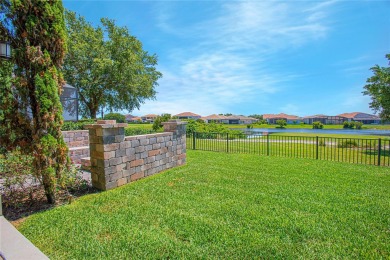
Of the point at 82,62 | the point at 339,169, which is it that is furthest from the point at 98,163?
the point at 82,62

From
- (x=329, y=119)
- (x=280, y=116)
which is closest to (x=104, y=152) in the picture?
(x=329, y=119)

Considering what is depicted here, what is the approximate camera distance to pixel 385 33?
706 cm

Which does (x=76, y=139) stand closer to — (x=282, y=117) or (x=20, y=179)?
(x=20, y=179)

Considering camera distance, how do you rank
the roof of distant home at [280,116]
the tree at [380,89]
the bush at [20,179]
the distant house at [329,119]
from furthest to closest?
1. the roof of distant home at [280,116]
2. the distant house at [329,119]
3. the tree at [380,89]
4. the bush at [20,179]

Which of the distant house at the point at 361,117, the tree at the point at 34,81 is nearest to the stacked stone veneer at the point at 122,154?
the tree at the point at 34,81

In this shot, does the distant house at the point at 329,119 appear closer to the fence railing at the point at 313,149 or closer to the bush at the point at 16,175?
the fence railing at the point at 313,149

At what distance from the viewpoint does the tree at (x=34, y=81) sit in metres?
2.91

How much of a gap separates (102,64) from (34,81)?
13455 mm

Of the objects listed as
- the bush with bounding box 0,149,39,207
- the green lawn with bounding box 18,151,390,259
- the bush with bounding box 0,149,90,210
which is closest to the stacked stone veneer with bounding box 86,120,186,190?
the green lawn with bounding box 18,151,390,259

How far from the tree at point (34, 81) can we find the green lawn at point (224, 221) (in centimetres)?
107

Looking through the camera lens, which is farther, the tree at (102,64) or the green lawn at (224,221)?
the tree at (102,64)

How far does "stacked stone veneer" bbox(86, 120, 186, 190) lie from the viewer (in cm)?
420

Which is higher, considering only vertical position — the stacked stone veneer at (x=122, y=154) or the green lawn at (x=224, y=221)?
the stacked stone veneer at (x=122, y=154)

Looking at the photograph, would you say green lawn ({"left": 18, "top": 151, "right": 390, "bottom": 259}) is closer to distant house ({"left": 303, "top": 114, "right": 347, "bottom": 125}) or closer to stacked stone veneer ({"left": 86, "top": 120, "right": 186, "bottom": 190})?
stacked stone veneer ({"left": 86, "top": 120, "right": 186, "bottom": 190})
